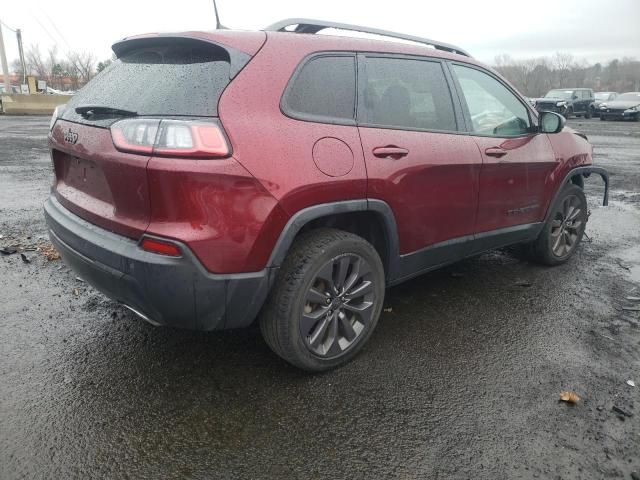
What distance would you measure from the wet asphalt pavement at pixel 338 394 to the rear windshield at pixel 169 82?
4.55 feet

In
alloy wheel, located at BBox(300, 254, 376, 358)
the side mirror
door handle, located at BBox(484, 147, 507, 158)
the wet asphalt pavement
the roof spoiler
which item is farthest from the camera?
the side mirror

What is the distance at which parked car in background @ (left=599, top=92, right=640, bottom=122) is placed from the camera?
28.5m

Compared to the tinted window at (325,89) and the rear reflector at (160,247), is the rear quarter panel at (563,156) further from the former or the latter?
the rear reflector at (160,247)

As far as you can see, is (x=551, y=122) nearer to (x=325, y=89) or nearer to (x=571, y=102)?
(x=325, y=89)

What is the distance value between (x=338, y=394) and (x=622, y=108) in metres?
32.0

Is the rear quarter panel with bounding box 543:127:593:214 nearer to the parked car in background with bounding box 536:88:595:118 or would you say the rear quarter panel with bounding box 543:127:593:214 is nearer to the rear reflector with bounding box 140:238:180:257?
the rear reflector with bounding box 140:238:180:257

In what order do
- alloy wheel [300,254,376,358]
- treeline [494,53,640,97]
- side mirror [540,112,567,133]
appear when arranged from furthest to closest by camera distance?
1. treeline [494,53,640,97]
2. side mirror [540,112,567,133]
3. alloy wheel [300,254,376,358]

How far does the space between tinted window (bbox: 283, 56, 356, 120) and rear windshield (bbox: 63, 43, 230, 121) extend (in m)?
0.37

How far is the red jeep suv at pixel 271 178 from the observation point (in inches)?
89.4

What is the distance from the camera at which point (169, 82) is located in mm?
2477

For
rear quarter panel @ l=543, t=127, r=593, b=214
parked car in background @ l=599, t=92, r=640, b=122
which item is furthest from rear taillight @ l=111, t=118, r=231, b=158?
parked car in background @ l=599, t=92, r=640, b=122

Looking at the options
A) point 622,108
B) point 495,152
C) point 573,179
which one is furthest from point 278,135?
point 622,108

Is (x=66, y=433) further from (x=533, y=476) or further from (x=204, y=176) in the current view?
(x=533, y=476)

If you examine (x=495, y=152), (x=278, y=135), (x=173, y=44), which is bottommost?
(x=495, y=152)
